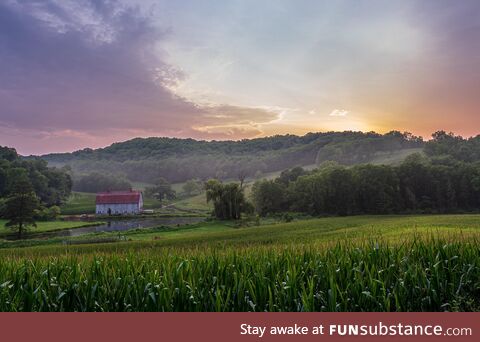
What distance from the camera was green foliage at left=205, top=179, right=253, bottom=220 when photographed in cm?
7531

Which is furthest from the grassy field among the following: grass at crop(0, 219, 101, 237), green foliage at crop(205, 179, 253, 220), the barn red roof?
the barn red roof

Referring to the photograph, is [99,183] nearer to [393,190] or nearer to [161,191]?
[161,191]

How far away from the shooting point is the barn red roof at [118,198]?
318 ft

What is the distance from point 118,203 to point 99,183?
16663 millimetres

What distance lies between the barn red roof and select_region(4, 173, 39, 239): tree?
27.9 m

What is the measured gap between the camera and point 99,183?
10950 cm

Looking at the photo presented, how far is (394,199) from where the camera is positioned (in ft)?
242

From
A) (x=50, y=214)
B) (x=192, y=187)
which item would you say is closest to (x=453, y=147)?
(x=192, y=187)

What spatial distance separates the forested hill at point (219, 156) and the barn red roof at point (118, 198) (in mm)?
15646

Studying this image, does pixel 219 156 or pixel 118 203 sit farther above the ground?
pixel 219 156

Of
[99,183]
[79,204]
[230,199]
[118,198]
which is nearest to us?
[230,199]

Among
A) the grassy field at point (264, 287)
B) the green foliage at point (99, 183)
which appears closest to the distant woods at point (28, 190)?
the green foliage at point (99, 183)

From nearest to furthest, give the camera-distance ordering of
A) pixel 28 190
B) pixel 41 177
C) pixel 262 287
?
pixel 262 287
pixel 28 190
pixel 41 177
